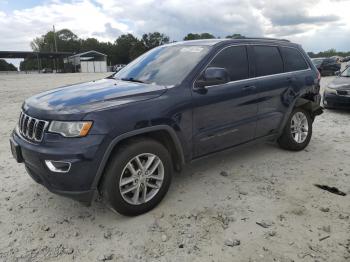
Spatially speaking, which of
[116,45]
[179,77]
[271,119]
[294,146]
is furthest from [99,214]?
[116,45]

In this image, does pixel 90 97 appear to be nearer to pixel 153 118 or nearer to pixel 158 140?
pixel 153 118

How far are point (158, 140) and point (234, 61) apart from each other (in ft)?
5.21

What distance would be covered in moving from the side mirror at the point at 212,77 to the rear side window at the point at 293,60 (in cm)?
183

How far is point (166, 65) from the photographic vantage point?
412 centimetres

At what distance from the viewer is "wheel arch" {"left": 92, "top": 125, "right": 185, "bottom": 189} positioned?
304 centimetres

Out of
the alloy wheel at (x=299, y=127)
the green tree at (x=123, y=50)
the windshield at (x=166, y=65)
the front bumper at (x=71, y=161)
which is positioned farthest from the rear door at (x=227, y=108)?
the green tree at (x=123, y=50)

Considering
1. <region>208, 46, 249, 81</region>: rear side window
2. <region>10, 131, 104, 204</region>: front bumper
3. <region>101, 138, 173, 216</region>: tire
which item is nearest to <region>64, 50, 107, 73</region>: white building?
<region>208, 46, 249, 81</region>: rear side window

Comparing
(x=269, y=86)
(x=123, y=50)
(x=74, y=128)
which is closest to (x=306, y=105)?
(x=269, y=86)

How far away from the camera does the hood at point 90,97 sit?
3.06m

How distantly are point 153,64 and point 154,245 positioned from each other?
7.73 ft

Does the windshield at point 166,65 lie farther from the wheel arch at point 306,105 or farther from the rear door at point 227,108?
the wheel arch at point 306,105

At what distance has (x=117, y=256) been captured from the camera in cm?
282

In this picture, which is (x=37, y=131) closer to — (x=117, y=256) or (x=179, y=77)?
(x=117, y=256)

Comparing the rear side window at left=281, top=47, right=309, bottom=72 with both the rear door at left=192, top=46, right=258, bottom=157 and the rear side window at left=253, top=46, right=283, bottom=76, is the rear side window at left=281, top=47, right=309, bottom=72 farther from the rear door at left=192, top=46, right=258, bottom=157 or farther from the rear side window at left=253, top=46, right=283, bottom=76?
the rear door at left=192, top=46, right=258, bottom=157
